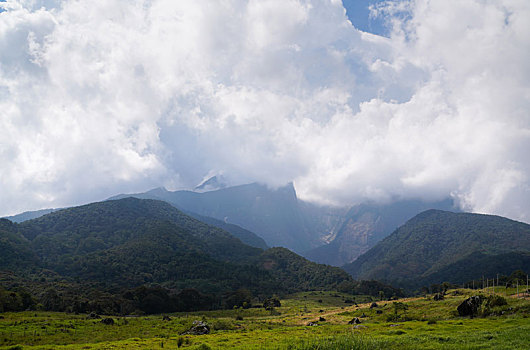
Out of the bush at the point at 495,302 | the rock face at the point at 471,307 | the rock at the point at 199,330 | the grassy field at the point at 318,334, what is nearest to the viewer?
the grassy field at the point at 318,334

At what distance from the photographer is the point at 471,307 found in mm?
55688

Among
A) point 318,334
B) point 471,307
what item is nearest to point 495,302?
A: point 471,307

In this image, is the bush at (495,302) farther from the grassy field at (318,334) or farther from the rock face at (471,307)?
the rock face at (471,307)

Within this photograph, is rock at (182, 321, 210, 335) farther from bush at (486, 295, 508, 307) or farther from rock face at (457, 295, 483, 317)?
bush at (486, 295, 508, 307)

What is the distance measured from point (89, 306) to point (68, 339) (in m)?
65.2

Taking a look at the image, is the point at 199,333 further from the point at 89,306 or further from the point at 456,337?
the point at 89,306

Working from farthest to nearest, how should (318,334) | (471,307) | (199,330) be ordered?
1. (199,330)
2. (471,307)
3. (318,334)

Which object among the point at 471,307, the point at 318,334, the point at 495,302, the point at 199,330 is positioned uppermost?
the point at 495,302

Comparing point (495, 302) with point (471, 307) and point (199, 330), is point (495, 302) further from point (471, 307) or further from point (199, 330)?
point (199, 330)

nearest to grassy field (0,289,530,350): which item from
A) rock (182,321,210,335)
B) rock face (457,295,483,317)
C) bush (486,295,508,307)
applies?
bush (486,295,508,307)

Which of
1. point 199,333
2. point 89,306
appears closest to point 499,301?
point 199,333

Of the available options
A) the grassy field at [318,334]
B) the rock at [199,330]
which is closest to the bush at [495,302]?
the grassy field at [318,334]

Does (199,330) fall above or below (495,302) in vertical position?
below

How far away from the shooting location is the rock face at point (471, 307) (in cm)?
5491
